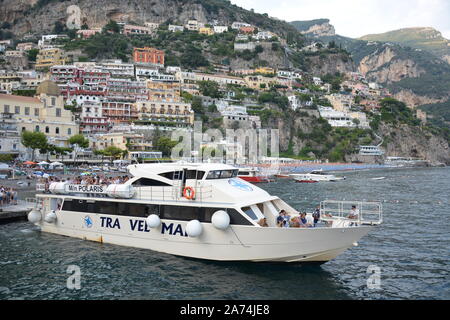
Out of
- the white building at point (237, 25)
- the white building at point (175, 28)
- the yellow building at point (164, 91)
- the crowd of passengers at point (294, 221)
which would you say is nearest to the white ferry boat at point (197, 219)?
the crowd of passengers at point (294, 221)

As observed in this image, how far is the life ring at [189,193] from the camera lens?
58.6 feet

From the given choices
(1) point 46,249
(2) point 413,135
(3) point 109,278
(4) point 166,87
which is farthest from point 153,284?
(2) point 413,135

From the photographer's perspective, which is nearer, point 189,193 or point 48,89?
point 189,193

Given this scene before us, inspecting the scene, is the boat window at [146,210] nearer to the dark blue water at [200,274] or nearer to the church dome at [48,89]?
the dark blue water at [200,274]

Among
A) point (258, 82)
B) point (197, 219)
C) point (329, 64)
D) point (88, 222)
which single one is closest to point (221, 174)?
point (197, 219)

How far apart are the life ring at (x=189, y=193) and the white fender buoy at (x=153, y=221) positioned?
1572 millimetres

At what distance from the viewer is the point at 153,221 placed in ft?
58.7

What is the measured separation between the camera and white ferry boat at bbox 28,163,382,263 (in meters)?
16.3

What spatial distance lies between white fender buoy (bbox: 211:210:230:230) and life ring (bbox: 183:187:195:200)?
1736 mm

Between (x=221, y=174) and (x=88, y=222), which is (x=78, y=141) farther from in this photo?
(x=221, y=174)

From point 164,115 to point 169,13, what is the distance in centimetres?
10096

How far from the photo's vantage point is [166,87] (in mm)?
116062

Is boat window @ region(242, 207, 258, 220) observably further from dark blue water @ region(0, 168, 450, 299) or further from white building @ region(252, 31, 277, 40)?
white building @ region(252, 31, 277, 40)

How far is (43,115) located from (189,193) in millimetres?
63865
